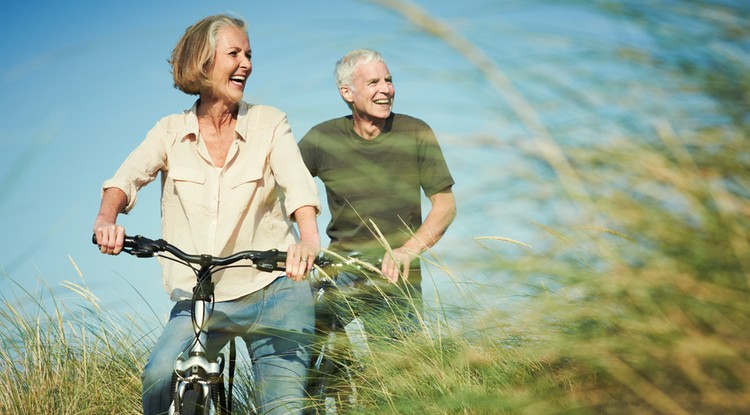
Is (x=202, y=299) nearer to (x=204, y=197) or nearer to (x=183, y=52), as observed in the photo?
(x=204, y=197)

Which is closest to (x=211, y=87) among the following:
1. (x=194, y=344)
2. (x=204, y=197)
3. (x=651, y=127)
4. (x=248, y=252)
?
(x=204, y=197)

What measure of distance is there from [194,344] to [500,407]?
6.08 feet

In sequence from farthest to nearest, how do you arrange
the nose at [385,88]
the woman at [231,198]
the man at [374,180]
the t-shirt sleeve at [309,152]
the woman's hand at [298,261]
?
the nose at [385,88] < the t-shirt sleeve at [309,152] < the woman at [231,198] < the woman's hand at [298,261] < the man at [374,180]

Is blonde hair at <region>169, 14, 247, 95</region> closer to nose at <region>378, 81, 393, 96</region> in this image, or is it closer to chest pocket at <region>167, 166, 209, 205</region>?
chest pocket at <region>167, 166, 209, 205</region>

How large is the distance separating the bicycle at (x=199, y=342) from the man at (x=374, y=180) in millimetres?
345

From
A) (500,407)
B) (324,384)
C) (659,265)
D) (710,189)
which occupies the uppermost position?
(710,189)

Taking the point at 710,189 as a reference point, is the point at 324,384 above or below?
below

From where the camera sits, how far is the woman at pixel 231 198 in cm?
311

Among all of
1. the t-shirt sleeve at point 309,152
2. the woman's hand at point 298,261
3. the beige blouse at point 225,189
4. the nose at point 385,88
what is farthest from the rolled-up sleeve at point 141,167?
the nose at point 385,88

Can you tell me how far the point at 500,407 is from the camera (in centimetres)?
128

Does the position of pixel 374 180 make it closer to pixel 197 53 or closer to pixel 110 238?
pixel 110 238

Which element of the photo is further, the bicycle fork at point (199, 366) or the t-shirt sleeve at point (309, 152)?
the t-shirt sleeve at point (309, 152)

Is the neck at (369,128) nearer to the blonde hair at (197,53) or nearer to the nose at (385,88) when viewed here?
the nose at (385,88)

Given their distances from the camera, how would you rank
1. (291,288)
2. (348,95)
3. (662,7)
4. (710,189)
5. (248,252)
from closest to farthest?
(710,189) < (662,7) < (248,252) < (291,288) < (348,95)
